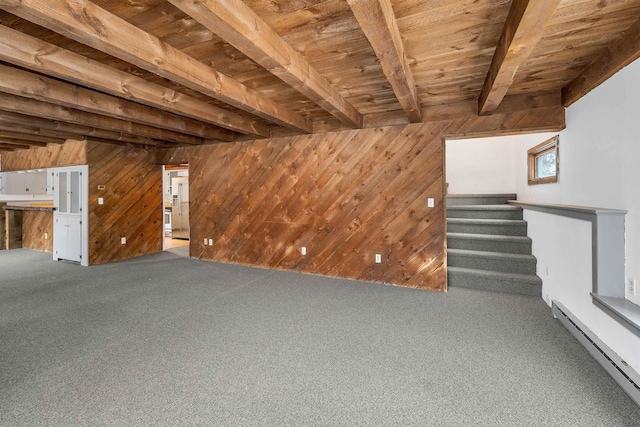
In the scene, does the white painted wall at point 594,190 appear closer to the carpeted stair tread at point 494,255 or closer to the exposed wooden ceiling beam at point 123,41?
the carpeted stair tread at point 494,255

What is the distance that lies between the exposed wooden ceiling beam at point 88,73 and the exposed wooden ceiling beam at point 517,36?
2.97 meters

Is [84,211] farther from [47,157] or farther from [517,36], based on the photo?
[517,36]

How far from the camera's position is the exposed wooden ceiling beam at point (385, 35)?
5.01 feet

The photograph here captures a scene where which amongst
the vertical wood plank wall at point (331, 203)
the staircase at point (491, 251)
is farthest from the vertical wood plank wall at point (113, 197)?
the staircase at point (491, 251)

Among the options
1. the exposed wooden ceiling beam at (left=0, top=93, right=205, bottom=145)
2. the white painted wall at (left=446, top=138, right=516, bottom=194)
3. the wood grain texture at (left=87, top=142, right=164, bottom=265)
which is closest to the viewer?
the exposed wooden ceiling beam at (left=0, top=93, right=205, bottom=145)

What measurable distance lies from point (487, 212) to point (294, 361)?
399 cm

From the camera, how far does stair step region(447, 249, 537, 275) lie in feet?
12.5

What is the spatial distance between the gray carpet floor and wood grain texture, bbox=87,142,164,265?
71.8 inches

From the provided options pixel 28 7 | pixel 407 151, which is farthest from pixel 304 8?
pixel 407 151

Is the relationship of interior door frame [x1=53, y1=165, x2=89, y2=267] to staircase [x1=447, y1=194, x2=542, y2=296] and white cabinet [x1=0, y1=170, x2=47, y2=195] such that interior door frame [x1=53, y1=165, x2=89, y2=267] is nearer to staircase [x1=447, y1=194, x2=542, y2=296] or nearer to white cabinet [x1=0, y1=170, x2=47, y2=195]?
white cabinet [x1=0, y1=170, x2=47, y2=195]

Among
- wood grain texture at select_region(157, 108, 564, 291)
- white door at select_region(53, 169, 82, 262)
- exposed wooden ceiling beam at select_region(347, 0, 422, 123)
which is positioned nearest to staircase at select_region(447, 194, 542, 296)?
wood grain texture at select_region(157, 108, 564, 291)

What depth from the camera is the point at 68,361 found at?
2.18 metres

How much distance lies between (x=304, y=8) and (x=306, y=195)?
9.88 ft

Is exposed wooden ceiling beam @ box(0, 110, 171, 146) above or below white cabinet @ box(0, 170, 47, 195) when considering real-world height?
above
